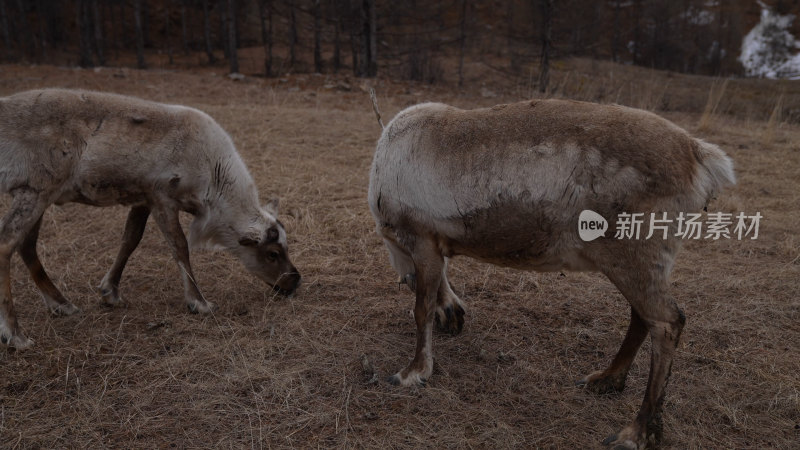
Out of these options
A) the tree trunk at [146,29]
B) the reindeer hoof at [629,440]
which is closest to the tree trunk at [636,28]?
the tree trunk at [146,29]

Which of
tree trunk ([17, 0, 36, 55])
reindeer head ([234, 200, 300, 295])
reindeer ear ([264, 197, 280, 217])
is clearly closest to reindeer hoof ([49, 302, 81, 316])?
reindeer head ([234, 200, 300, 295])

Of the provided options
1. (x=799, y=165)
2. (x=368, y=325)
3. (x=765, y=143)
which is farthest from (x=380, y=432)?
(x=765, y=143)

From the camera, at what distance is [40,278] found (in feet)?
15.0

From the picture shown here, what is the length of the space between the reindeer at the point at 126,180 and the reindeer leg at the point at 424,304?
1.68m

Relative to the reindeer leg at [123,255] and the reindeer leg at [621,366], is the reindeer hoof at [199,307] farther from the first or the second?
the reindeer leg at [621,366]

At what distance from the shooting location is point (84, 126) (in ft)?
14.4

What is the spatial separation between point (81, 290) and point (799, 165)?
9.62 meters

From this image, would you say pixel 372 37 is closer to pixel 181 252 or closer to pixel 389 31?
pixel 389 31

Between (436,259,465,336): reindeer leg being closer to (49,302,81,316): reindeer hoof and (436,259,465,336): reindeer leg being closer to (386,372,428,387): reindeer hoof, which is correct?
(386,372,428,387): reindeer hoof

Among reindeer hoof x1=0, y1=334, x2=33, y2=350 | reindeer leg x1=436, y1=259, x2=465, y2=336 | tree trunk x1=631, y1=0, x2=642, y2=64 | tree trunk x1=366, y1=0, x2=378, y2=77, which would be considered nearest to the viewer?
reindeer hoof x1=0, y1=334, x2=33, y2=350

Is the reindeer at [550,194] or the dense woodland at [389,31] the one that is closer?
the reindeer at [550,194]

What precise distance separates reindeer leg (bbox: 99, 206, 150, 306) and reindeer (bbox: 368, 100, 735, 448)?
2412 millimetres

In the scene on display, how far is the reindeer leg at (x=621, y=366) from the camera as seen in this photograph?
138 inches

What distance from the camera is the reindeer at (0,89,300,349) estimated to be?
13.5ft
